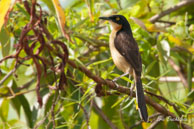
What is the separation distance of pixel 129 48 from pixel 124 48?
95 millimetres

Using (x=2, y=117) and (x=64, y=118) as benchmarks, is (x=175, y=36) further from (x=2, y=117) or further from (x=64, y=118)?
(x=2, y=117)

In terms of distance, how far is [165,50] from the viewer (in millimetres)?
3602

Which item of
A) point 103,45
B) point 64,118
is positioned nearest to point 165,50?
point 103,45

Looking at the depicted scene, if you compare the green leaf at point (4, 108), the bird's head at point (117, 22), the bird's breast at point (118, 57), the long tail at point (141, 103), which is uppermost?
the bird's head at point (117, 22)

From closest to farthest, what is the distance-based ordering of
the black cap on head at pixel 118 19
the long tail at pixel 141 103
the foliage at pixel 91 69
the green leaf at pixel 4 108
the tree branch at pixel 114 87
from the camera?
1. the tree branch at pixel 114 87
2. the long tail at pixel 141 103
3. the foliage at pixel 91 69
4. the green leaf at pixel 4 108
5. the black cap on head at pixel 118 19

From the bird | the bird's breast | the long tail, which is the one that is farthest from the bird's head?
the long tail

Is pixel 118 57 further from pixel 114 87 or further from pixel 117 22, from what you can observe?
pixel 114 87

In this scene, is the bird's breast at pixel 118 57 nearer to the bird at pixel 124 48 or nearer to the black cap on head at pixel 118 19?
the bird at pixel 124 48

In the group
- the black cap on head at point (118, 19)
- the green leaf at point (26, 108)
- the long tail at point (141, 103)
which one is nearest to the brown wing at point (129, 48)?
the black cap on head at point (118, 19)

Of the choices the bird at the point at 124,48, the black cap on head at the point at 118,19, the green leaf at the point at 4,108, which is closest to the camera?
the bird at the point at 124,48

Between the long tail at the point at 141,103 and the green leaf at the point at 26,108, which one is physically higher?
the long tail at the point at 141,103

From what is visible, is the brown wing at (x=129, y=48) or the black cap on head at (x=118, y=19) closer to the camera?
the brown wing at (x=129, y=48)

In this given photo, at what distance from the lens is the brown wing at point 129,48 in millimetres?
3500

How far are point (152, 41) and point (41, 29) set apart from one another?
1.50 m
